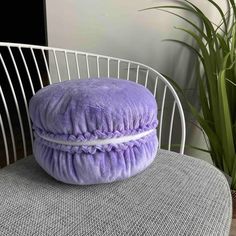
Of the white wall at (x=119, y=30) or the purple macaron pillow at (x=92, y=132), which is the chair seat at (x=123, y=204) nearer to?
the purple macaron pillow at (x=92, y=132)

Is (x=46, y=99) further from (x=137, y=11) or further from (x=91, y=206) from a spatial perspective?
(x=137, y=11)

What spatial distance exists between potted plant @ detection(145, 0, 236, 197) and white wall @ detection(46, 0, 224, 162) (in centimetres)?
5

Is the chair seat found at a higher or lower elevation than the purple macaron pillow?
lower

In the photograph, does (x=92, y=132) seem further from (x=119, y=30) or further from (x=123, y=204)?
(x=119, y=30)

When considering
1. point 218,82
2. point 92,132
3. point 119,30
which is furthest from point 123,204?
point 119,30

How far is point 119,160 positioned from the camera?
0.59 meters

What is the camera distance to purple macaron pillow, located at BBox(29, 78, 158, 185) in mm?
566

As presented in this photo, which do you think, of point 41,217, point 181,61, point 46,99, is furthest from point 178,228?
point 181,61

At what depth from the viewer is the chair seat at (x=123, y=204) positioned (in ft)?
1.70

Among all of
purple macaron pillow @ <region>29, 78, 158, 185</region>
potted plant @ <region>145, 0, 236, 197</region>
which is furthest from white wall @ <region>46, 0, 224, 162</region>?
purple macaron pillow @ <region>29, 78, 158, 185</region>

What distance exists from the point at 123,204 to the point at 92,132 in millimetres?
148

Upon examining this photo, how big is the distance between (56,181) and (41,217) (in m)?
0.12

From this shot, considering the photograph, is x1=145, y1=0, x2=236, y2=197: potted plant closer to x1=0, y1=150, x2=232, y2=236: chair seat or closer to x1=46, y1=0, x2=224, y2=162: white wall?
x1=46, y1=0, x2=224, y2=162: white wall

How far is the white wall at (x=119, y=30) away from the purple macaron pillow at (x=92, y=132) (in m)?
0.59
